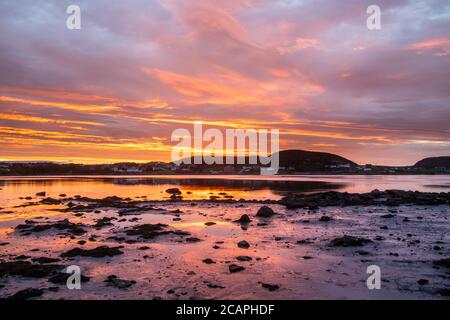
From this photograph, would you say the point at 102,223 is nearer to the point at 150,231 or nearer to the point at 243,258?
the point at 150,231

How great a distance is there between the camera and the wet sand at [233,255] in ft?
49.2

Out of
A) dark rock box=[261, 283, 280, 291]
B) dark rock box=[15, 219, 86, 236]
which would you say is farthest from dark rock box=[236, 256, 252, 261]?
dark rock box=[15, 219, 86, 236]

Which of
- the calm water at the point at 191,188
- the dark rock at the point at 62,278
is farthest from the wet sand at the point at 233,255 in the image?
the calm water at the point at 191,188

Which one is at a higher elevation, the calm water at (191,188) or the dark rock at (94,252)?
the dark rock at (94,252)

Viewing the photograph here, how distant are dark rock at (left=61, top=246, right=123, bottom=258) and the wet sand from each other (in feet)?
0.36

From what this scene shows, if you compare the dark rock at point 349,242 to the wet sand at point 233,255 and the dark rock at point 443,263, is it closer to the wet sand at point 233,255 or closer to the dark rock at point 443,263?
the wet sand at point 233,255

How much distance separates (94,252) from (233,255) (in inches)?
317

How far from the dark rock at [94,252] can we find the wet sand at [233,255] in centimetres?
11

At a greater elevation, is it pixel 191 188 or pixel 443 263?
pixel 443 263

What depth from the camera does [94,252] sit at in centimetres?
2092

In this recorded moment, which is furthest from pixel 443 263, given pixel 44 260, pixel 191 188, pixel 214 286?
pixel 191 188

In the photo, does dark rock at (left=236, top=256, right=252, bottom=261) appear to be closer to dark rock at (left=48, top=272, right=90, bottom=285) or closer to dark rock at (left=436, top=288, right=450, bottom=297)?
dark rock at (left=48, top=272, right=90, bottom=285)

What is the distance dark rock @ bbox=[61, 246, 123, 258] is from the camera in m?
20.6
